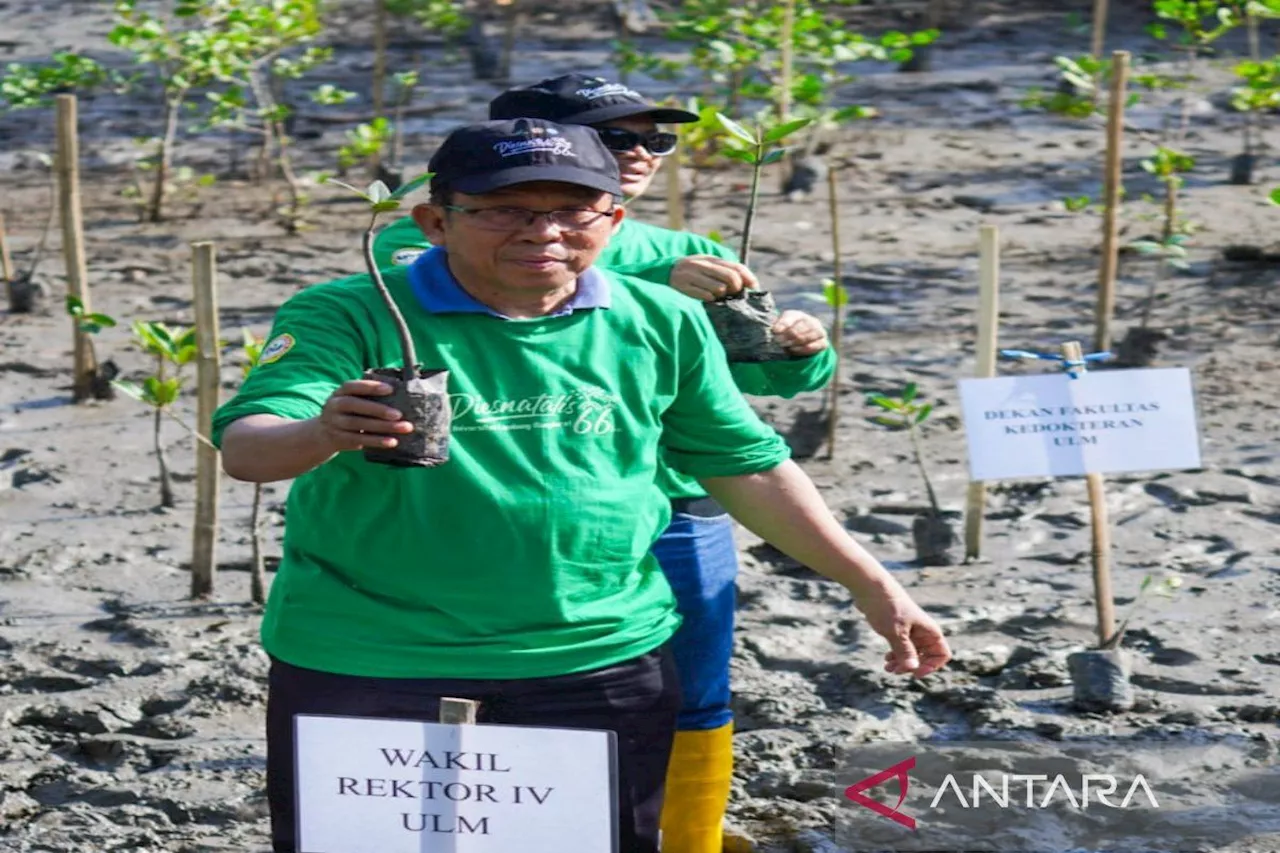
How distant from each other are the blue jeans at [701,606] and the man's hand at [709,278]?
37cm

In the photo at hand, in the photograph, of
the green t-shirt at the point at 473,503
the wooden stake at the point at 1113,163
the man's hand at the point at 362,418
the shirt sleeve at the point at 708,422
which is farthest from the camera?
the wooden stake at the point at 1113,163

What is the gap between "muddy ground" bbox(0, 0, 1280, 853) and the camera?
4.21 metres

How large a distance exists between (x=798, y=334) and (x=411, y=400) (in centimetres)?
112

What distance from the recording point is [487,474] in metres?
2.50

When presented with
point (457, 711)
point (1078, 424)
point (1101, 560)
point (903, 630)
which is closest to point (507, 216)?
point (457, 711)

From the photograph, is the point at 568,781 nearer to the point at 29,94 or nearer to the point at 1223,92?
the point at 29,94

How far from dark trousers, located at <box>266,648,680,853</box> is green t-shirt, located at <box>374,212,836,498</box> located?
0.52 metres

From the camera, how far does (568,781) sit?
2.35 metres

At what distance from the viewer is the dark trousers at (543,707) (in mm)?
2559

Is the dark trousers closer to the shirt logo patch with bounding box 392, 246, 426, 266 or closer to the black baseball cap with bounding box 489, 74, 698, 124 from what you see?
the shirt logo patch with bounding box 392, 246, 426, 266

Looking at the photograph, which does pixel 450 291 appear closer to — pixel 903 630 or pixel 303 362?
pixel 303 362

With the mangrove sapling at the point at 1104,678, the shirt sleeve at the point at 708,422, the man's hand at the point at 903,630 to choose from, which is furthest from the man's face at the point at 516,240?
the mangrove sapling at the point at 1104,678

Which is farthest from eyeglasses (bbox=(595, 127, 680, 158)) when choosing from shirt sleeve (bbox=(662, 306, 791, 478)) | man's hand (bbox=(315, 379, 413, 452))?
man's hand (bbox=(315, 379, 413, 452))

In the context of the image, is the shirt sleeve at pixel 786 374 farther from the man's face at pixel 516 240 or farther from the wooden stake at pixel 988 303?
the wooden stake at pixel 988 303
